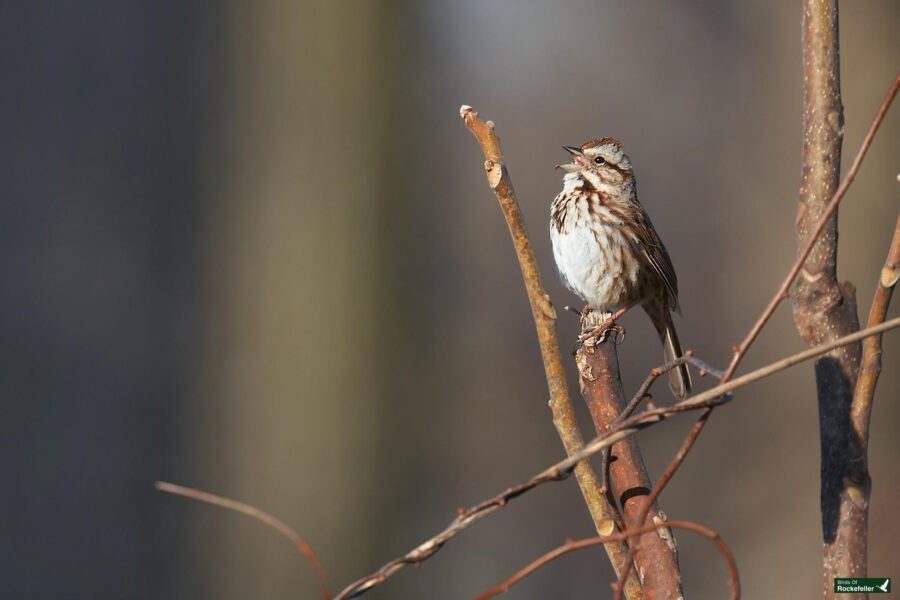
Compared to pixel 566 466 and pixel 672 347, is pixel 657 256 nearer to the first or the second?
pixel 672 347

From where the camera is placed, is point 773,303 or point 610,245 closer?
point 773,303

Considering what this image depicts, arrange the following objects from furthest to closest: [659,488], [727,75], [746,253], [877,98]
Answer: [727,75], [746,253], [877,98], [659,488]

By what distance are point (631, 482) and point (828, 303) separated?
38cm

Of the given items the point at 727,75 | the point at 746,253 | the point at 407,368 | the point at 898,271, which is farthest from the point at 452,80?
the point at 898,271

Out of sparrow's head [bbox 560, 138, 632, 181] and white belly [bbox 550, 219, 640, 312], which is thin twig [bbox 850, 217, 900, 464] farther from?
sparrow's head [bbox 560, 138, 632, 181]

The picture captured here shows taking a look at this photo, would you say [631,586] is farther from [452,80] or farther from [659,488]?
[452,80]

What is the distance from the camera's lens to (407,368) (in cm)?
595

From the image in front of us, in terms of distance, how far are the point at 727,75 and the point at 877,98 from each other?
2.52 metres

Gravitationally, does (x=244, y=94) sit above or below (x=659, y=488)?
above

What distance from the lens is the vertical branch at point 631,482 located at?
4.83ft

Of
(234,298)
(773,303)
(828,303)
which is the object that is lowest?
(773,303)

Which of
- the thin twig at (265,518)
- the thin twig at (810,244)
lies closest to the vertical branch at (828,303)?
the thin twig at (810,244)

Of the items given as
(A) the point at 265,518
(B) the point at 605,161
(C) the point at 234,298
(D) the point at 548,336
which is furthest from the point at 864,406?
(C) the point at 234,298

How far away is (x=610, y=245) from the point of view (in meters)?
3.62
